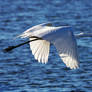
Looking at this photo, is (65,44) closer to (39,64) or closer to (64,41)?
(64,41)

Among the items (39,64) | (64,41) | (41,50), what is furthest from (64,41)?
(39,64)

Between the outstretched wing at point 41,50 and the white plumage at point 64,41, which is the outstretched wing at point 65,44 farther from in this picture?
the outstretched wing at point 41,50

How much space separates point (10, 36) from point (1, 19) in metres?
3.26

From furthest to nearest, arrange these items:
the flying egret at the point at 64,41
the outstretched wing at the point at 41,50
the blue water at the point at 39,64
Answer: the blue water at the point at 39,64
the outstretched wing at the point at 41,50
the flying egret at the point at 64,41

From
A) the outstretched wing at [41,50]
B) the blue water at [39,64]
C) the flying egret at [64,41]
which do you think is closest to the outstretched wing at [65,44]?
the flying egret at [64,41]

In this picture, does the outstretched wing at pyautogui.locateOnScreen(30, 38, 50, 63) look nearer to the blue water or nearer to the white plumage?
the white plumage

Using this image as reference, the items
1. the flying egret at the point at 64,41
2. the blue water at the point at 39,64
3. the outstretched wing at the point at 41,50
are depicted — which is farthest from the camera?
the blue water at the point at 39,64

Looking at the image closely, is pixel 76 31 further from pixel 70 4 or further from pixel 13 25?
pixel 70 4

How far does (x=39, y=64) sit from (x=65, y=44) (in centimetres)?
327

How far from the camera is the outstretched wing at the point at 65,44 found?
5.36 metres

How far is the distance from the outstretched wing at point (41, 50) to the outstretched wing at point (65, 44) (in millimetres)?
622

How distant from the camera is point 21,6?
16.9 m

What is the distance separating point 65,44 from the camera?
5.51m

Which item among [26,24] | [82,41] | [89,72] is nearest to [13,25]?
[26,24]
